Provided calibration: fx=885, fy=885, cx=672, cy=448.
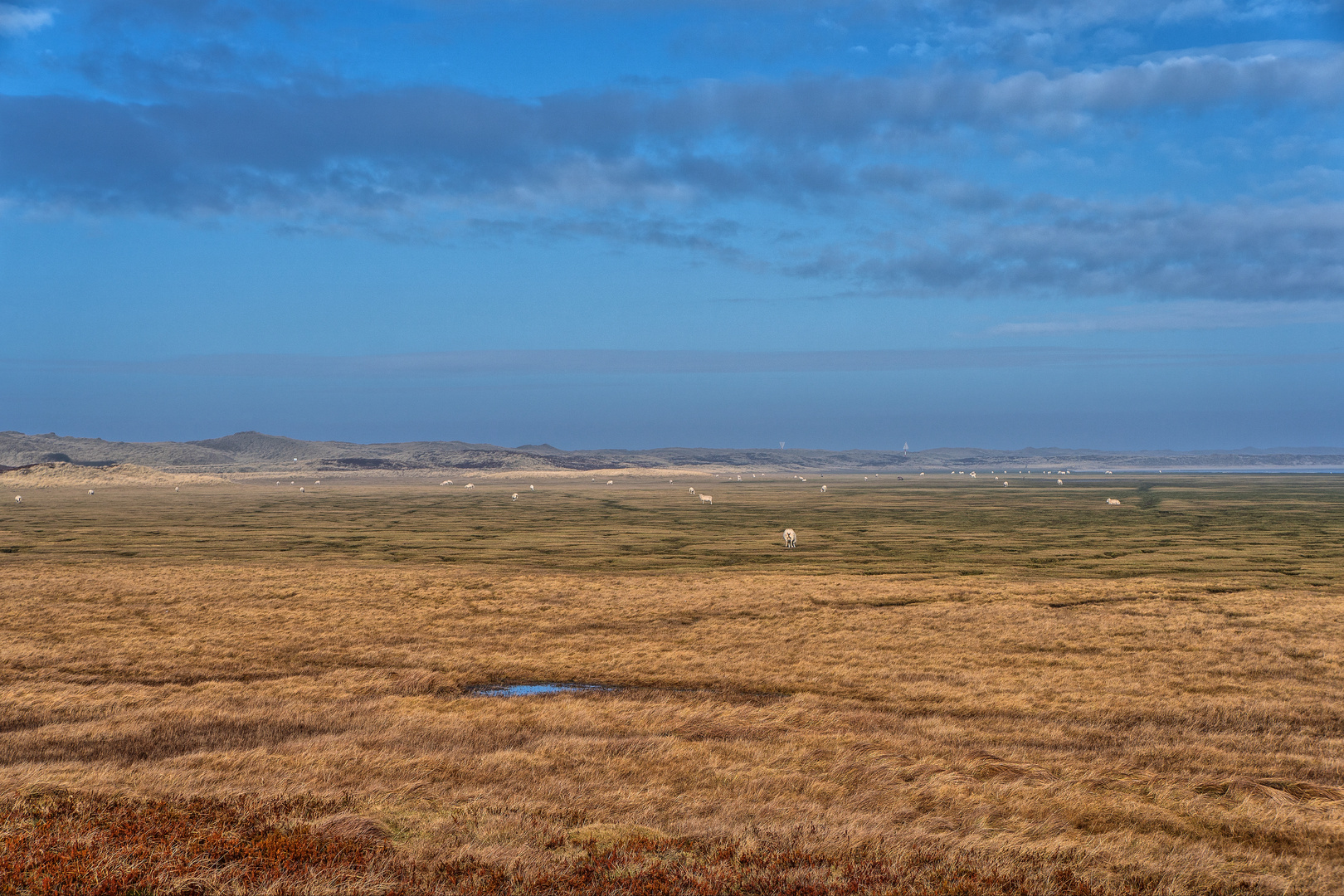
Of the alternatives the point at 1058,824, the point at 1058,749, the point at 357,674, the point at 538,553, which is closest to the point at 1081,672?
the point at 1058,749

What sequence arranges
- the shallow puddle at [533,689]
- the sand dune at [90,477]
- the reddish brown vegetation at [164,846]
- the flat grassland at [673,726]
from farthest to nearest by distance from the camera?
the sand dune at [90,477], the shallow puddle at [533,689], the flat grassland at [673,726], the reddish brown vegetation at [164,846]

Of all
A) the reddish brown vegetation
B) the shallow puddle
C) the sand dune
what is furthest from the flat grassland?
the sand dune

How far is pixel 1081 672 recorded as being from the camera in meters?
19.6

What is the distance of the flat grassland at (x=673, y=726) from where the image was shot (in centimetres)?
949

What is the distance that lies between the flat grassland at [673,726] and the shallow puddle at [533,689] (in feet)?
1.05

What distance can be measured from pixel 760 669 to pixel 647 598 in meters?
9.04

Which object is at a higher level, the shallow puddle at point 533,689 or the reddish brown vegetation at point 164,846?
the reddish brown vegetation at point 164,846

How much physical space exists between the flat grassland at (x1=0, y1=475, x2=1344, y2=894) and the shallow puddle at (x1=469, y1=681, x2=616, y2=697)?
0.32 m

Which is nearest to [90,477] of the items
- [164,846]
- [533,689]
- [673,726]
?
[533,689]

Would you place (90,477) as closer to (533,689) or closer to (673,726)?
(533,689)

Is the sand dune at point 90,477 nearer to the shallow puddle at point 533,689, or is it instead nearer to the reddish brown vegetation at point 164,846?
the shallow puddle at point 533,689

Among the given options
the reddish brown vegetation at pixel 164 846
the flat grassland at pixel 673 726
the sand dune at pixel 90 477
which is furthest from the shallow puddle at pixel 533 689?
the sand dune at pixel 90 477

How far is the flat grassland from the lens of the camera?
9492 mm

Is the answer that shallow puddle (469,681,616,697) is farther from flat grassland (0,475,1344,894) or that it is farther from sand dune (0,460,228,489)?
sand dune (0,460,228,489)
